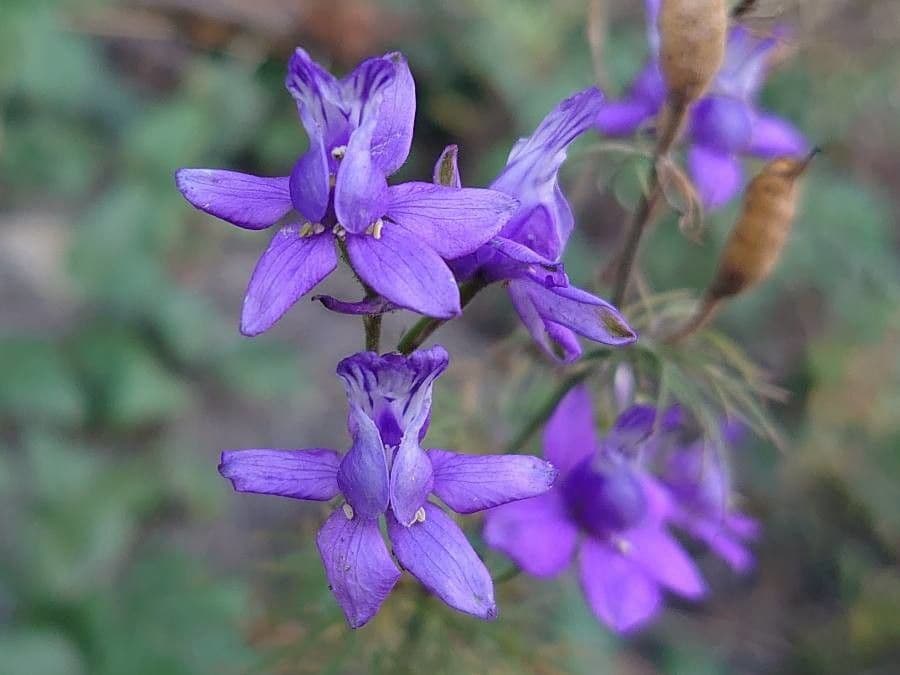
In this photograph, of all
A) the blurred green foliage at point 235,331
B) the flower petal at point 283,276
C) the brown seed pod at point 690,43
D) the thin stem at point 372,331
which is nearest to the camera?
the flower petal at point 283,276

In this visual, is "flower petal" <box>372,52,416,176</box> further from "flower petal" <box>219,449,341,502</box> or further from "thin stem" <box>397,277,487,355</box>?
"flower petal" <box>219,449,341,502</box>

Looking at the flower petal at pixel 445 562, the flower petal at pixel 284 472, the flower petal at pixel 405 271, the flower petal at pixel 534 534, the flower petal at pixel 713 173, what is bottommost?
the flower petal at pixel 534 534

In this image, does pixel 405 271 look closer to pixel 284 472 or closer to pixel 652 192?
pixel 284 472

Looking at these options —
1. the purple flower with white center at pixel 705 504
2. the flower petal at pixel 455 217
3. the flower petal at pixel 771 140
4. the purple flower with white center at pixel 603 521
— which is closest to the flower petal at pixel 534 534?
the purple flower with white center at pixel 603 521

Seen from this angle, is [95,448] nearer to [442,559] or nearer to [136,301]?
[136,301]

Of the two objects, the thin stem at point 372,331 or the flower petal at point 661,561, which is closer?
the thin stem at point 372,331

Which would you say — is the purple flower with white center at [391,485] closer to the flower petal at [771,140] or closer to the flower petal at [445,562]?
the flower petal at [445,562]

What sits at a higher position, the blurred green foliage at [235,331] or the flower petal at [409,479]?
the flower petal at [409,479]

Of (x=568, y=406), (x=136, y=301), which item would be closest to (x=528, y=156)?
(x=568, y=406)
